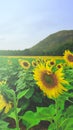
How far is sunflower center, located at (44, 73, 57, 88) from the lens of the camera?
7.99ft

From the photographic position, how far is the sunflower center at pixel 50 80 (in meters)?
2.44

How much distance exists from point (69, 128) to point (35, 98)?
3.95 metres

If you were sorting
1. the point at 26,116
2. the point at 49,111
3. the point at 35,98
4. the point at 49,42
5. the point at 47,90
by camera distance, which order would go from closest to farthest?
the point at 47,90 < the point at 26,116 < the point at 49,111 < the point at 35,98 < the point at 49,42

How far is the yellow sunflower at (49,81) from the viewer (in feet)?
7.86

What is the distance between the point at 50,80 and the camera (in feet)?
8.08

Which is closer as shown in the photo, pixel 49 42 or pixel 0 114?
pixel 0 114

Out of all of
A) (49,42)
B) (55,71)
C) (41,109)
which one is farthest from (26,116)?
(49,42)

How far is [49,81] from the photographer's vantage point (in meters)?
2.46

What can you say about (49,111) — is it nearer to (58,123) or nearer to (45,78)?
(58,123)

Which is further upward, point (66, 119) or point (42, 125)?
point (66, 119)

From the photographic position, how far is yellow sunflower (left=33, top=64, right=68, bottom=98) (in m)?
2.40

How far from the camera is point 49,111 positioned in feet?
9.05

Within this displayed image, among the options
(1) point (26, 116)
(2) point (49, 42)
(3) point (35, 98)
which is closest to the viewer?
(1) point (26, 116)

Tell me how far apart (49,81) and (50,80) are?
Result: 0.04 ft
